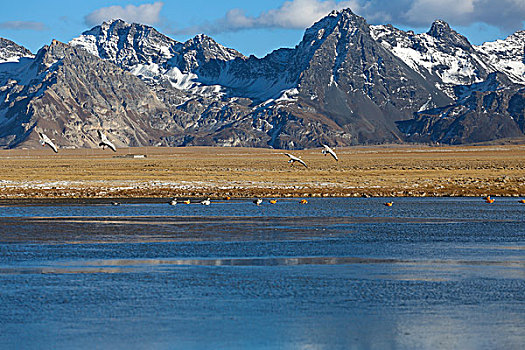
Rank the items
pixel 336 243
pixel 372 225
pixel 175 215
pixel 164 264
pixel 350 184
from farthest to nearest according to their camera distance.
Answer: pixel 350 184, pixel 175 215, pixel 372 225, pixel 336 243, pixel 164 264

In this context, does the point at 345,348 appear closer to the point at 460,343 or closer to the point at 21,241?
the point at 460,343

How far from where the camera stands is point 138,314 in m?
19.7

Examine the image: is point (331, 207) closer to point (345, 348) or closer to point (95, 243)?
point (95, 243)

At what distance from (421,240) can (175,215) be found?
53.6 ft

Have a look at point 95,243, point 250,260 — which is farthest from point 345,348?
point 95,243

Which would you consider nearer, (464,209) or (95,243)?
(95,243)

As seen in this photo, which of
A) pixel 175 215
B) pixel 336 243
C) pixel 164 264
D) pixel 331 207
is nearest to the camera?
pixel 164 264

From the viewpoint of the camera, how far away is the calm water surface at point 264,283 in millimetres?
17688

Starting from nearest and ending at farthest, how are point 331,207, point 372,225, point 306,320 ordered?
1. point 306,320
2. point 372,225
3. point 331,207

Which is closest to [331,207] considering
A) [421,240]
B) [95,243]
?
[421,240]

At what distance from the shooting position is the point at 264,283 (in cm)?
2330

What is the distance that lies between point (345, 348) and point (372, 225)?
73.6 feet

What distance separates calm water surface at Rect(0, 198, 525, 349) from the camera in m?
17.7

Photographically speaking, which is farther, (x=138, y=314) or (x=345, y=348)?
(x=138, y=314)
